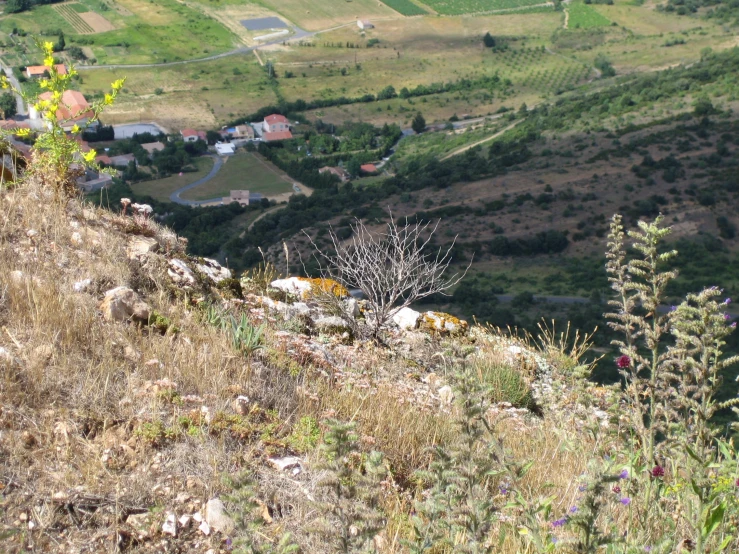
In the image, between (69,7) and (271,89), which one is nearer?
(271,89)

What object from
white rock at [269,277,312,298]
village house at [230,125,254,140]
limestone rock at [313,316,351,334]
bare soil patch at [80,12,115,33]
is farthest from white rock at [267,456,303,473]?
bare soil patch at [80,12,115,33]

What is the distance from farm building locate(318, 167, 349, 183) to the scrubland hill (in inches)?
1885

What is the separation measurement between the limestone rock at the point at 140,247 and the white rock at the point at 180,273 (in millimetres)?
176

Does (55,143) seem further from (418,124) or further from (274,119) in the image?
(418,124)

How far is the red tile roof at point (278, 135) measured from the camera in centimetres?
6056

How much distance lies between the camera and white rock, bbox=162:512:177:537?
96.3 inches

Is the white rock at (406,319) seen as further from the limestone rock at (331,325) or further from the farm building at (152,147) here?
the farm building at (152,147)

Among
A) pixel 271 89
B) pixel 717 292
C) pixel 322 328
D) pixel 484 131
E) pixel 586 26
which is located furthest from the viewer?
pixel 586 26

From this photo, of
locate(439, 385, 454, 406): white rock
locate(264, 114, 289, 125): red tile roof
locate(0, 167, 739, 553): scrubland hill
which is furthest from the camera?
locate(264, 114, 289, 125): red tile roof

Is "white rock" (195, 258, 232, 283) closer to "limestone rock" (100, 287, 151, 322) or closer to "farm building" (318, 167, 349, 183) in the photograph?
"limestone rock" (100, 287, 151, 322)

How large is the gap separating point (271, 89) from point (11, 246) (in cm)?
7096

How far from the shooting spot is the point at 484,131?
58.5 m

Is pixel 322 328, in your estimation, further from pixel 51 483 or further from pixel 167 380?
pixel 51 483

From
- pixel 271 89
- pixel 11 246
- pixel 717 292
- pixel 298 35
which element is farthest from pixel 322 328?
pixel 298 35
